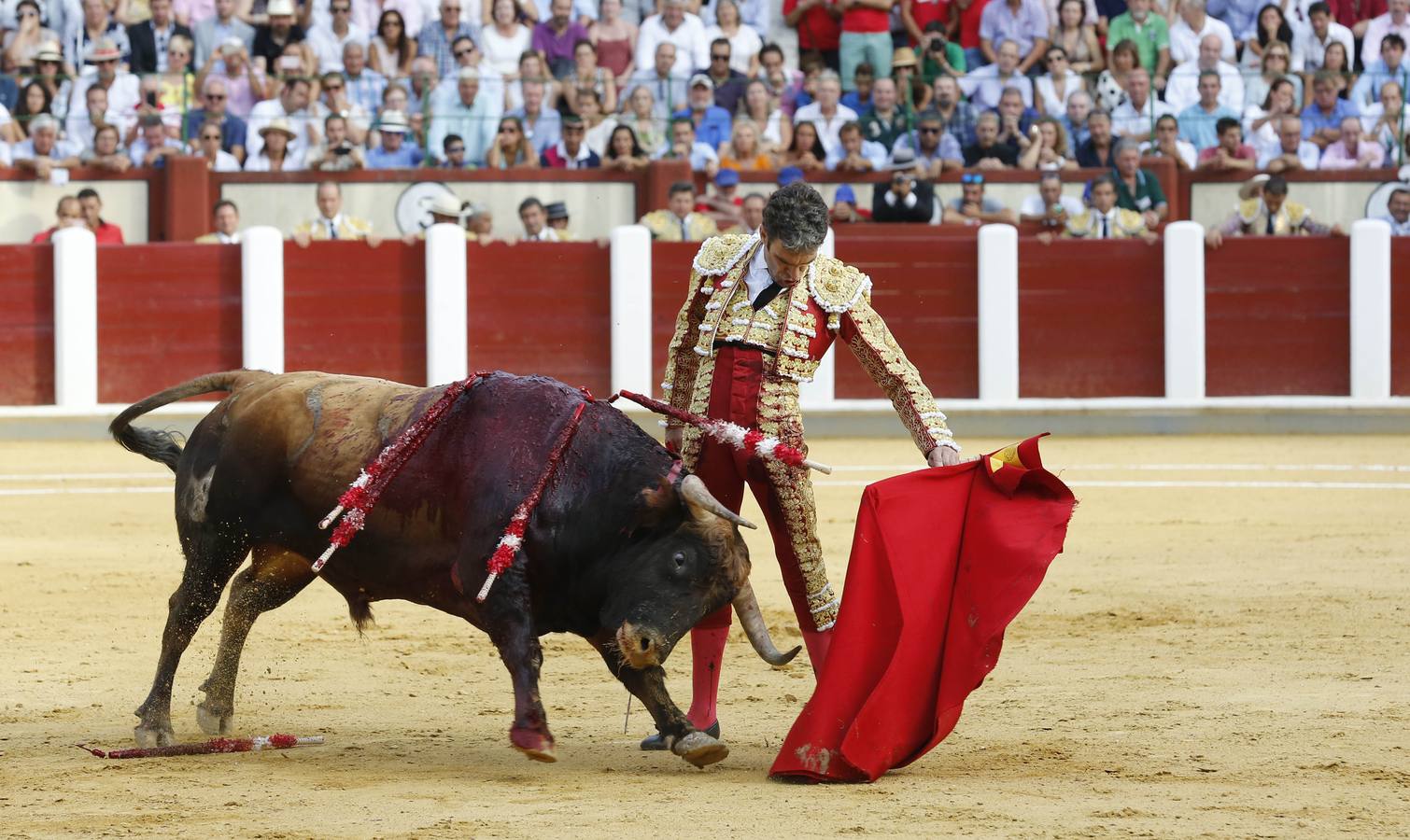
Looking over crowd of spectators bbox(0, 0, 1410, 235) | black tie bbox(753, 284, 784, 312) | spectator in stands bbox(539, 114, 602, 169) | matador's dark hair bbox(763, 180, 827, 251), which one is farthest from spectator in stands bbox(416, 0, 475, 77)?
matador's dark hair bbox(763, 180, 827, 251)

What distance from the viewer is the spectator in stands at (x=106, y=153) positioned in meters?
10.8

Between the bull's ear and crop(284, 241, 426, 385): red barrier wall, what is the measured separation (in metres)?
7.09

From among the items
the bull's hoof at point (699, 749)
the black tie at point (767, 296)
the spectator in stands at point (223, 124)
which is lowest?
the bull's hoof at point (699, 749)

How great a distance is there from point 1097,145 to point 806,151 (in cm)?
154

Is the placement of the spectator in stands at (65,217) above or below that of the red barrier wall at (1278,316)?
above

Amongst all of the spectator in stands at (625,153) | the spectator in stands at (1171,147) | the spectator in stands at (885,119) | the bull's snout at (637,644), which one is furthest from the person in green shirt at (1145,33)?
the bull's snout at (637,644)

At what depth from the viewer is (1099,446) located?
404 inches

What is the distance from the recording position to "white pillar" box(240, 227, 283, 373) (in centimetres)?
1060

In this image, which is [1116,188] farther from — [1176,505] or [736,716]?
[736,716]

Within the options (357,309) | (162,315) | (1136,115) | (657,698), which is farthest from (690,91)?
(657,698)

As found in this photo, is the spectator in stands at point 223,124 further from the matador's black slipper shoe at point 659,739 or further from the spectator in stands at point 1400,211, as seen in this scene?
the matador's black slipper shoe at point 659,739

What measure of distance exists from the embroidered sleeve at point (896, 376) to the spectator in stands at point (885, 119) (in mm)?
7043

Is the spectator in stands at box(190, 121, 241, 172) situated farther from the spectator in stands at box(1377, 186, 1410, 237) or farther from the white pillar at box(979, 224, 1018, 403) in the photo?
the spectator in stands at box(1377, 186, 1410, 237)

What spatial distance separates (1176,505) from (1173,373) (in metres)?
3.45
